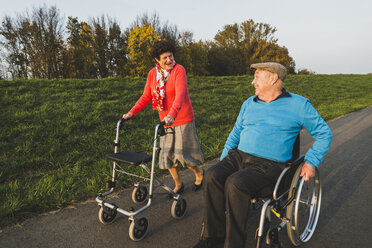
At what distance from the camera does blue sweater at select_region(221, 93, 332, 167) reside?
7.40 ft

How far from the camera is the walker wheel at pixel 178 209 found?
9.29 feet

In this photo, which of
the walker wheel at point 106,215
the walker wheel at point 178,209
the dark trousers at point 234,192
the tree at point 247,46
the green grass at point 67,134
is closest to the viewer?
the dark trousers at point 234,192

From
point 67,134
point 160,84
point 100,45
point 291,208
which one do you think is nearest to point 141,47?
point 100,45

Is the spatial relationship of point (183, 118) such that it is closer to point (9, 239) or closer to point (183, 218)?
point (183, 218)

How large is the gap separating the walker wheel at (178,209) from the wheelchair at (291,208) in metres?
0.88

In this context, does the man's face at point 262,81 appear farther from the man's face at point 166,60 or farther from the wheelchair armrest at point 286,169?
the man's face at point 166,60

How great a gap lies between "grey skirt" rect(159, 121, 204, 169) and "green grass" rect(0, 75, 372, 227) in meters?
0.96


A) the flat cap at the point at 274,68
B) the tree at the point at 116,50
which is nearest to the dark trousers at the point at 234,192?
the flat cap at the point at 274,68

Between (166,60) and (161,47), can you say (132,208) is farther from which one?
(161,47)

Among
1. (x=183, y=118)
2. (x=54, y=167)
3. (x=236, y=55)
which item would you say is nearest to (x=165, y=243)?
(x=183, y=118)

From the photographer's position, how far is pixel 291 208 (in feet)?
7.16

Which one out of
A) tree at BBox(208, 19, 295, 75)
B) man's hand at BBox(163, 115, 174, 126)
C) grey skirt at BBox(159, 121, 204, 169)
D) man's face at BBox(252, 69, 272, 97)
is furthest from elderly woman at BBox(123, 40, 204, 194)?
tree at BBox(208, 19, 295, 75)

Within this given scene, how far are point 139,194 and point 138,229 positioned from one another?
0.83 metres

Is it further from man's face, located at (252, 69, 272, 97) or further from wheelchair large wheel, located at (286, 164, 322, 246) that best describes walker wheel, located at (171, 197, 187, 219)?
man's face, located at (252, 69, 272, 97)
